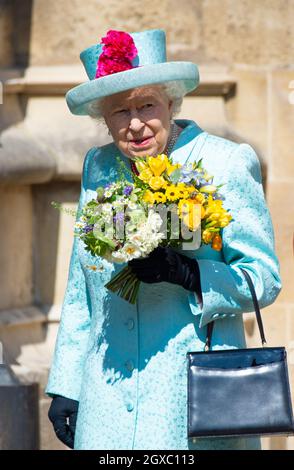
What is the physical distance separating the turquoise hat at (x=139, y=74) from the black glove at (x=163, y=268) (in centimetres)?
49

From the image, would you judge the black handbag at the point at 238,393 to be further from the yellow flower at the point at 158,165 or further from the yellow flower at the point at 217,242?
the yellow flower at the point at 158,165

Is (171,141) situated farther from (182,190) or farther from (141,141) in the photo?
(182,190)

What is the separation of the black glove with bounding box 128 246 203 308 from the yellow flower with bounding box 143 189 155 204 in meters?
0.13

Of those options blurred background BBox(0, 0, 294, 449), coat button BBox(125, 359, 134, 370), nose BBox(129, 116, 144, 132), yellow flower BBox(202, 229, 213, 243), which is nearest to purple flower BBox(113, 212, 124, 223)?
yellow flower BBox(202, 229, 213, 243)

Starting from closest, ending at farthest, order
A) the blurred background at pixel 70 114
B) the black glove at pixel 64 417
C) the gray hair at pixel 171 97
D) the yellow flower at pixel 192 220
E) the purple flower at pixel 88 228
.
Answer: the yellow flower at pixel 192 220 → the purple flower at pixel 88 228 → the gray hair at pixel 171 97 → the black glove at pixel 64 417 → the blurred background at pixel 70 114

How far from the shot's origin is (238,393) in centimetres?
362

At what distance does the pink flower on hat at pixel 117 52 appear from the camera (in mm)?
3834

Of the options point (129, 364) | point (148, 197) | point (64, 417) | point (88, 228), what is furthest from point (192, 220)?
point (64, 417)

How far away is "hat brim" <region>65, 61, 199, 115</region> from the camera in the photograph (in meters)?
3.78

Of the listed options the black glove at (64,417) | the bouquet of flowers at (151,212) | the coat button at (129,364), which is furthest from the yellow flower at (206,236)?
the black glove at (64,417)

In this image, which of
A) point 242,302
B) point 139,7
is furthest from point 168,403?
point 139,7

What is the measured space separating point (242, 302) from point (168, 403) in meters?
0.34

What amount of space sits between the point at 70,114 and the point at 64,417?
6.73ft

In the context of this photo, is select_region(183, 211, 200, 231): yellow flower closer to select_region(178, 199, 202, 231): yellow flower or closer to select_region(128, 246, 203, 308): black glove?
select_region(178, 199, 202, 231): yellow flower
